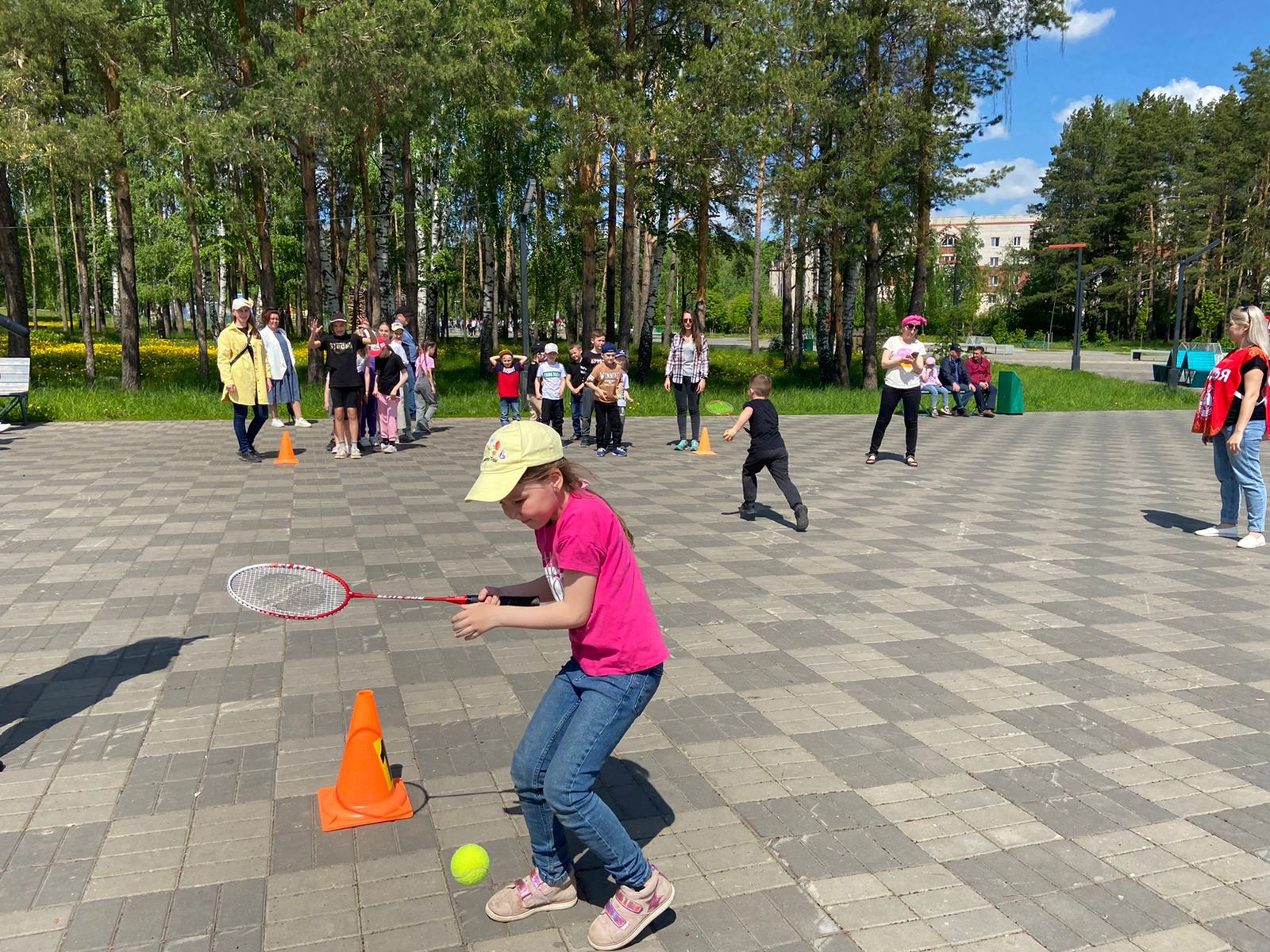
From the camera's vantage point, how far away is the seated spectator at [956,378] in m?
21.4

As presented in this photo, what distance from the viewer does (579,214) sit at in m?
23.3

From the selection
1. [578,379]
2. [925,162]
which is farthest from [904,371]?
[925,162]

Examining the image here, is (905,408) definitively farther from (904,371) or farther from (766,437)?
(766,437)

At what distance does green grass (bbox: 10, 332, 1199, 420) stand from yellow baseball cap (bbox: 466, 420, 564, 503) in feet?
54.5

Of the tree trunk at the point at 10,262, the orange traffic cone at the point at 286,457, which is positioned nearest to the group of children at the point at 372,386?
the orange traffic cone at the point at 286,457

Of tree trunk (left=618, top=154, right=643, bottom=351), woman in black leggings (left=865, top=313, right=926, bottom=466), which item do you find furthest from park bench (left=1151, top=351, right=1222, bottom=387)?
woman in black leggings (left=865, top=313, right=926, bottom=466)

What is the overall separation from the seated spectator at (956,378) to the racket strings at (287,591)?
20.1m

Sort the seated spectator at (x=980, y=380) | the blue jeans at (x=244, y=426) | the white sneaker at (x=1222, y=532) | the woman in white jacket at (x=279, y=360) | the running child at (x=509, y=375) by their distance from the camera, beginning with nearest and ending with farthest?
1. the white sneaker at (x=1222, y=532)
2. the blue jeans at (x=244, y=426)
3. the woman in white jacket at (x=279, y=360)
4. the running child at (x=509, y=375)
5. the seated spectator at (x=980, y=380)

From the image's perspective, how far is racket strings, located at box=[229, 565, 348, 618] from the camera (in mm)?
3535

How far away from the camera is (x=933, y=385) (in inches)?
829

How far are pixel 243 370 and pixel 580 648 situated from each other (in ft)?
35.8

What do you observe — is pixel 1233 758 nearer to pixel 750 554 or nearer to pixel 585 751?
pixel 585 751

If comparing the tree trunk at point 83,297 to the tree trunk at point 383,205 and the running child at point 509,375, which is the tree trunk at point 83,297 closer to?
the tree trunk at point 383,205

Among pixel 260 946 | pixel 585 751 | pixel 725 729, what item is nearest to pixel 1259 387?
pixel 725 729
